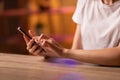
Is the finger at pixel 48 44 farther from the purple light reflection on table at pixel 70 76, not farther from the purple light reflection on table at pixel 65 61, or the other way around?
the purple light reflection on table at pixel 70 76

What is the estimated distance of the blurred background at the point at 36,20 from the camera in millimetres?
3197

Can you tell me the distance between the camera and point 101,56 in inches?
45.2

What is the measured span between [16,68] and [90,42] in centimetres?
50

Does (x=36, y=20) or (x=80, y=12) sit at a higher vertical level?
(x=80, y=12)

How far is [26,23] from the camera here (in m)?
3.38

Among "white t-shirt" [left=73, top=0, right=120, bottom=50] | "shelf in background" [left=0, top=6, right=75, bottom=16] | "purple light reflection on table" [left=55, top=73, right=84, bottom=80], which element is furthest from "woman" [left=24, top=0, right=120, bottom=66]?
"shelf in background" [left=0, top=6, right=75, bottom=16]

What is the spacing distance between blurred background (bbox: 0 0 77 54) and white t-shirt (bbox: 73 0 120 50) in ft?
5.41

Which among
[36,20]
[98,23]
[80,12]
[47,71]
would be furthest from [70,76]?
[36,20]

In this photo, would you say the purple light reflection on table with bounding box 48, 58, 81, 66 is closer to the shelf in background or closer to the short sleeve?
the short sleeve

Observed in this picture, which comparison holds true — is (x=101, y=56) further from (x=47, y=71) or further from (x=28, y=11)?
(x=28, y=11)

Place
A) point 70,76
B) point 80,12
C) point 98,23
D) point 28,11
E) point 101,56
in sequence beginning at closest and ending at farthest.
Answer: point 70,76 < point 101,56 < point 98,23 < point 80,12 < point 28,11

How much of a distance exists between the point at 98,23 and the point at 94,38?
0.09 metres

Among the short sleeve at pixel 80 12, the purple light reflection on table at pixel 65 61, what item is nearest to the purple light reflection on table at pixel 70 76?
the purple light reflection on table at pixel 65 61

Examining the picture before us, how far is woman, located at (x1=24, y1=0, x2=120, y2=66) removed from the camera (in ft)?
3.78
